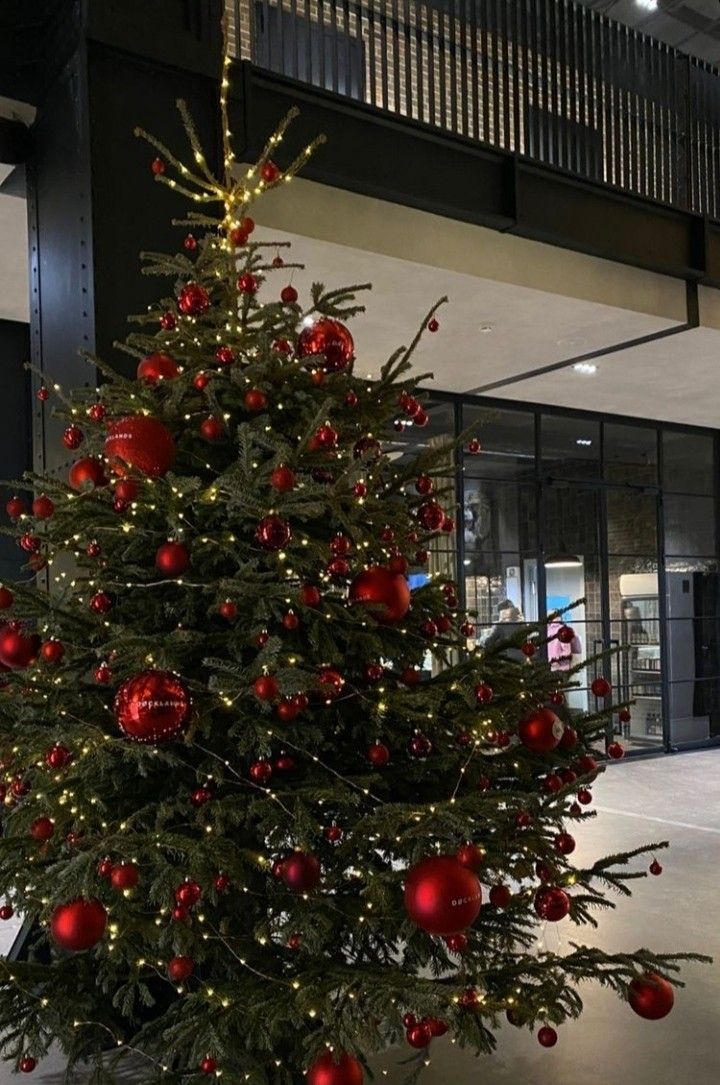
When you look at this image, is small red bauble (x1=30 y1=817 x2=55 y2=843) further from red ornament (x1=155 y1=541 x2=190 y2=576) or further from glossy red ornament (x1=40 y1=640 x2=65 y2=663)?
red ornament (x1=155 y1=541 x2=190 y2=576)

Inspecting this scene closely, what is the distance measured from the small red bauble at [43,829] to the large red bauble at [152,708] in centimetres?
37

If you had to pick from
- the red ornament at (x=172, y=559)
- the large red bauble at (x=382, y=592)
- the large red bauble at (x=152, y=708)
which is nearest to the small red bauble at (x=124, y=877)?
the large red bauble at (x=152, y=708)

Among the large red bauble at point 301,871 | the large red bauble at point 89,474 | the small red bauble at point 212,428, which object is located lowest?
the large red bauble at point 301,871

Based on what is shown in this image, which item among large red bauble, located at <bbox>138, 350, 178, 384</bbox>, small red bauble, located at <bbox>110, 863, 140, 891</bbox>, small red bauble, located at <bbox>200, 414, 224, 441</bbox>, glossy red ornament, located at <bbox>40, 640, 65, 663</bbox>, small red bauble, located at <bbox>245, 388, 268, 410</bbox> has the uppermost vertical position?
large red bauble, located at <bbox>138, 350, 178, 384</bbox>

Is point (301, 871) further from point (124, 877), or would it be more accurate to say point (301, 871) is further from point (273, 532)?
point (273, 532)

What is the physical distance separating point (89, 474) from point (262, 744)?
895 mm

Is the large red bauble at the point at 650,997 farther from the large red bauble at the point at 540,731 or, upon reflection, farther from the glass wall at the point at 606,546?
the glass wall at the point at 606,546

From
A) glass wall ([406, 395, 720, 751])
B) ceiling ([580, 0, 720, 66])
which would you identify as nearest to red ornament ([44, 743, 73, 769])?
glass wall ([406, 395, 720, 751])

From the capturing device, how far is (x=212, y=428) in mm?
2311

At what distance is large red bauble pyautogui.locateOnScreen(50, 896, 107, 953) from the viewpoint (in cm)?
190

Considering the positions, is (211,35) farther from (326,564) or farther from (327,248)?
(326,564)

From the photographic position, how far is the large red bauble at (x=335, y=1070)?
72.2 inches

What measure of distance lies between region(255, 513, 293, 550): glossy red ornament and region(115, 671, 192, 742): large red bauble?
1.22 ft

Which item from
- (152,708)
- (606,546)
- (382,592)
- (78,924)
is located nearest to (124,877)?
(78,924)
